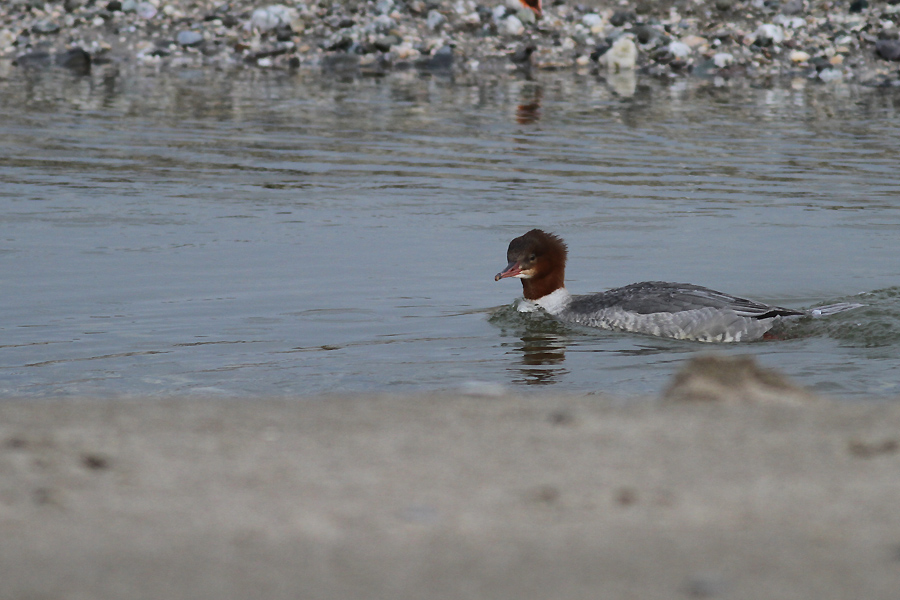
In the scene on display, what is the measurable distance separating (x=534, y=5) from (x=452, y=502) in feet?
79.0

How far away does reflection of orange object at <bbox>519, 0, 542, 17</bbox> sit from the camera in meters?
26.2

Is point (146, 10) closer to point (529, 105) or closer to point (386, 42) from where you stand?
point (386, 42)

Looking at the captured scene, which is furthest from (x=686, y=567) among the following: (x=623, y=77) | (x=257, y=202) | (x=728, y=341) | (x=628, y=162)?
(x=623, y=77)

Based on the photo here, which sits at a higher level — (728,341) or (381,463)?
(381,463)

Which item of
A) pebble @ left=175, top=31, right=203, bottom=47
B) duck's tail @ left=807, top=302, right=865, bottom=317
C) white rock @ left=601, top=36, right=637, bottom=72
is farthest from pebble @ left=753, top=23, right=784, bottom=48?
duck's tail @ left=807, top=302, right=865, bottom=317

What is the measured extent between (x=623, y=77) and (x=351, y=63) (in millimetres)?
5823

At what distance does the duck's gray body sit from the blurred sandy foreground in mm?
4478

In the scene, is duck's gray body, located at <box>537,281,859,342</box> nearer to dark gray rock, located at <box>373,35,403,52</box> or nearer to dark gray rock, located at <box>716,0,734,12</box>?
dark gray rock, located at <box>373,35,403,52</box>

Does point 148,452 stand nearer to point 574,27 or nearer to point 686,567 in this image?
point 686,567

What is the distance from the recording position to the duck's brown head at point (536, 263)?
9547mm

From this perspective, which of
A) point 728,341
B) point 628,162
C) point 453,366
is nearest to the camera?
point 453,366

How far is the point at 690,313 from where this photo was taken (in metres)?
8.72

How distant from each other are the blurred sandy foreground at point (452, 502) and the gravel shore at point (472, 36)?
22.8 meters

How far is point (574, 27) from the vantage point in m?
26.8
